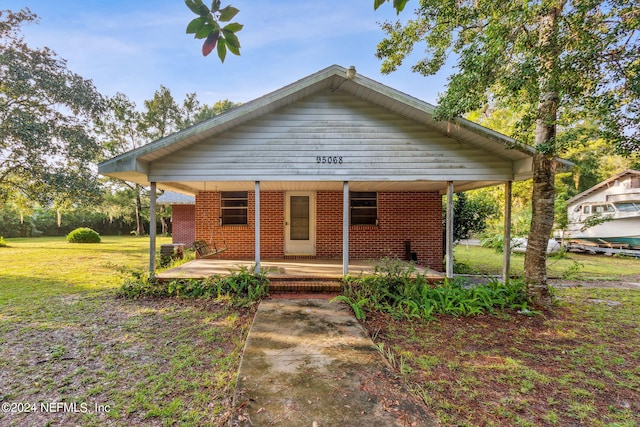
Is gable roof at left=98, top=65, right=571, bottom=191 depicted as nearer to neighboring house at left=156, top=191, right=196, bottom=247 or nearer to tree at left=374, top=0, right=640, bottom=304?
tree at left=374, top=0, right=640, bottom=304

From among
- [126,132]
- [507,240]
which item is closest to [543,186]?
[507,240]

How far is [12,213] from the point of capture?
22500 mm

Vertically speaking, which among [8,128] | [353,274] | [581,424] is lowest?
[581,424]

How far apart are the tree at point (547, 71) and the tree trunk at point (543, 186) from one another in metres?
0.02

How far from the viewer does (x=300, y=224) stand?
923 centimetres

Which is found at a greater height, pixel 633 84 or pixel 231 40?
pixel 633 84

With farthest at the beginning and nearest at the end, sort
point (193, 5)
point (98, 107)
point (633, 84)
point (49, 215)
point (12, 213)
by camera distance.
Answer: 1. point (49, 215)
2. point (12, 213)
3. point (98, 107)
4. point (633, 84)
5. point (193, 5)

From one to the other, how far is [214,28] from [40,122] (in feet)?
46.8

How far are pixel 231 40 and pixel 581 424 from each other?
4.33 metres

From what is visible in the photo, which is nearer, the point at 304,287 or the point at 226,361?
the point at 226,361

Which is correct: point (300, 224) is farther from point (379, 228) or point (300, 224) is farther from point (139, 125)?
Answer: point (139, 125)

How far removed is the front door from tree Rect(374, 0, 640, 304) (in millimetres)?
4902

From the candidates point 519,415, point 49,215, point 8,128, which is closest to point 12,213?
point 49,215

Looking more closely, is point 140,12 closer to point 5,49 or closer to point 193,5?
point 193,5
